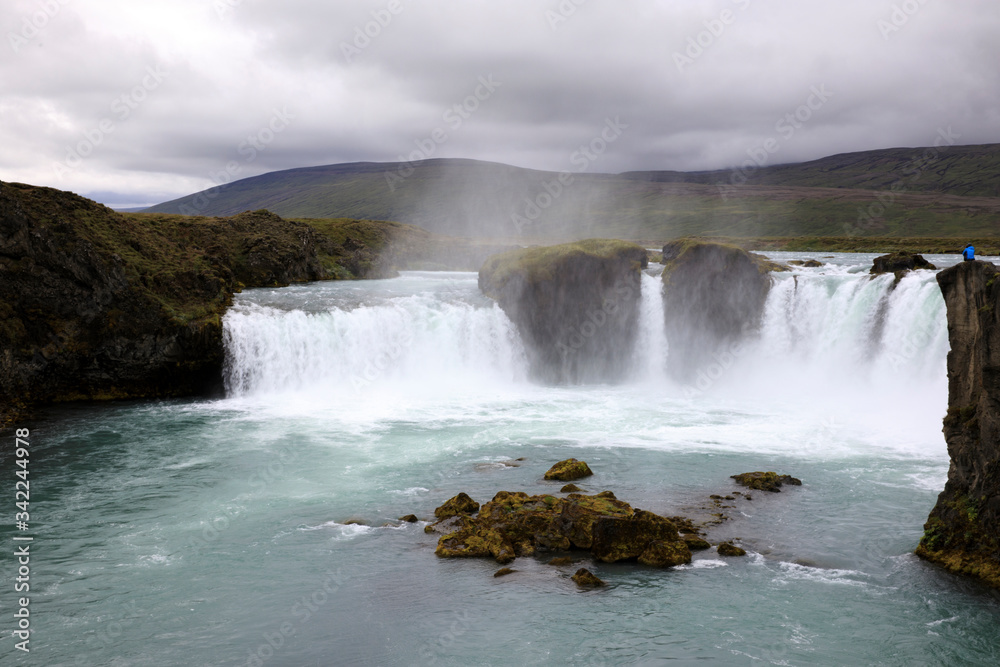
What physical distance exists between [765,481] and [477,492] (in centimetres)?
885

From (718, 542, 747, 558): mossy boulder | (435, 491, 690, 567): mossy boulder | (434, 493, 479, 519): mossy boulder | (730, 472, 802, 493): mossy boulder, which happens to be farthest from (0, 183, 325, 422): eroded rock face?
(718, 542, 747, 558): mossy boulder

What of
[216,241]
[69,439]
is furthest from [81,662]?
[216,241]

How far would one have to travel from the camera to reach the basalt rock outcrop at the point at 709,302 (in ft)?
141

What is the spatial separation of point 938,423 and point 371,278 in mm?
49647

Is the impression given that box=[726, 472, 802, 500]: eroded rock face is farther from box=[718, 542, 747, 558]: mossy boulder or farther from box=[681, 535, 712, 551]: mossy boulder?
box=[718, 542, 747, 558]: mossy boulder

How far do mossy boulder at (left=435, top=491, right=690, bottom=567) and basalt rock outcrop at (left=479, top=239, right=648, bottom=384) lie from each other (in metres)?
25.0

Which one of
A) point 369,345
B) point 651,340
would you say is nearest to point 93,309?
point 369,345

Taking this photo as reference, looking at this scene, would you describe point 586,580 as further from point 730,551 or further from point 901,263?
point 901,263

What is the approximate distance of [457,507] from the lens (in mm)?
19391

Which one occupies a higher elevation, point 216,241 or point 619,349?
point 216,241

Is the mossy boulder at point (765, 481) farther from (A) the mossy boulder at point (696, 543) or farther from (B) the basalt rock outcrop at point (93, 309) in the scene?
(B) the basalt rock outcrop at point (93, 309)

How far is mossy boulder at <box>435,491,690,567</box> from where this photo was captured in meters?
16.7

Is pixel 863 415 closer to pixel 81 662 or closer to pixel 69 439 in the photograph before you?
pixel 81 662

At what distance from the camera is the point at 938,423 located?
29922 mm
